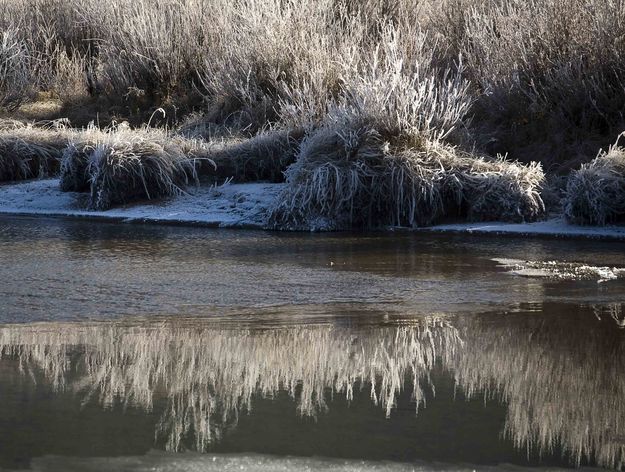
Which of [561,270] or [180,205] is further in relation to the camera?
[180,205]

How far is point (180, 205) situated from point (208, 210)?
43 cm

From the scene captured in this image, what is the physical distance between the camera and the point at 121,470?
3971 millimetres

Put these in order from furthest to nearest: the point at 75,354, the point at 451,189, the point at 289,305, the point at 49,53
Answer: the point at 49,53, the point at 451,189, the point at 289,305, the point at 75,354

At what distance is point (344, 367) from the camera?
5.52 metres

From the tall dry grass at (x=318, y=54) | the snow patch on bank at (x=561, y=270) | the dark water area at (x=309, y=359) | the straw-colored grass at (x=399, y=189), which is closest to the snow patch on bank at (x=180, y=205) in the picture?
the straw-colored grass at (x=399, y=189)

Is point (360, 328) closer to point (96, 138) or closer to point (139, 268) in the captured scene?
point (139, 268)

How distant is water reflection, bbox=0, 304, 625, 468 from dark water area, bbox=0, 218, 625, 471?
14mm

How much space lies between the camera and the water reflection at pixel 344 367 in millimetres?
4625

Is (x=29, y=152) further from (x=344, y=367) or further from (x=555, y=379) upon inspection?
(x=555, y=379)

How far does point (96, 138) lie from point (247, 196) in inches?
76.6

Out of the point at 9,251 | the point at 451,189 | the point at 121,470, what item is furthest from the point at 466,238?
the point at 121,470

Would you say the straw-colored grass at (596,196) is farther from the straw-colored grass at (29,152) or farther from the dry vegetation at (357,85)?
the straw-colored grass at (29,152)

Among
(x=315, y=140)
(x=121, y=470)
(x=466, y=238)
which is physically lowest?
(x=121, y=470)

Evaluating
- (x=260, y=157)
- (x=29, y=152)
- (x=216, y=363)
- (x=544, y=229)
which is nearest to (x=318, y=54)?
(x=260, y=157)
